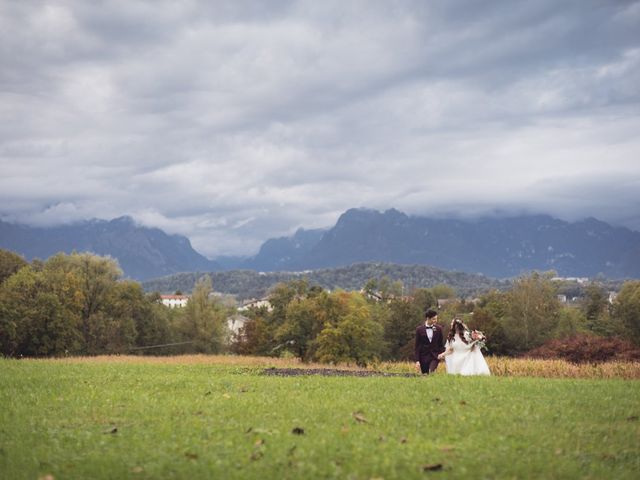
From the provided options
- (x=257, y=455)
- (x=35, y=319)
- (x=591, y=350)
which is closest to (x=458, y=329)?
(x=257, y=455)

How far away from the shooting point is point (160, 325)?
10388cm

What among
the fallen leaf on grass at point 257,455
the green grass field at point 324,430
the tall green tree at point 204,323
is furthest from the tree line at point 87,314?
the fallen leaf on grass at point 257,455

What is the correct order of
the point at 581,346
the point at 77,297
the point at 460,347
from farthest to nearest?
1. the point at 77,297
2. the point at 581,346
3. the point at 460,347

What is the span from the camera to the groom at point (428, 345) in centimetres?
2291

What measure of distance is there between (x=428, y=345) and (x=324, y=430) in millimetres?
12003

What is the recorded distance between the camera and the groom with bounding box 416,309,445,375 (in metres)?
22.9

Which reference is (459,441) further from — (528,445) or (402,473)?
(402,473)

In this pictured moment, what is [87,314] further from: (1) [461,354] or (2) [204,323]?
(1) [461,354]

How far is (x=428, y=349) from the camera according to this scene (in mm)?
23344

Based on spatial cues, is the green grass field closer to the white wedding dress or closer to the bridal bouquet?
the bridal bouquet

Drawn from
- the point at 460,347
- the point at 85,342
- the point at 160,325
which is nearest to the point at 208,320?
the point at 160,325

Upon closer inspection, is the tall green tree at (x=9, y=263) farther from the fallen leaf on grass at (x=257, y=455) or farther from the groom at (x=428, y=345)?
the fallen leaf on grass at (x=257, y=455)

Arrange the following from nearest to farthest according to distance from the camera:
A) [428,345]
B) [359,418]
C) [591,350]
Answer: [359,418] < [428,345] < [591,350]

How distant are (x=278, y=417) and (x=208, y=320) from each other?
98.5 meters
